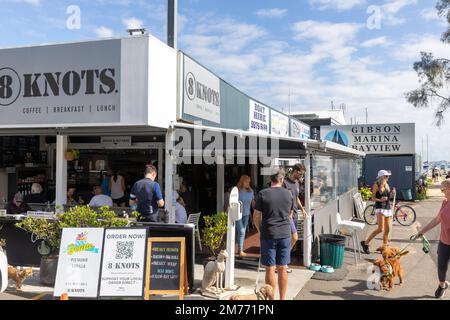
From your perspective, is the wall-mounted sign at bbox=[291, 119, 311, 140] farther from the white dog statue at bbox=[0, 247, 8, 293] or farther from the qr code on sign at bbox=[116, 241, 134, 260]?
the white dog statue at bbox=[0, 247, 8, 293]

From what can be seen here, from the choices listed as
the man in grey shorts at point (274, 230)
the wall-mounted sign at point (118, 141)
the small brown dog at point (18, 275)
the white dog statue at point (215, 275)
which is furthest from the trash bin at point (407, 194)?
the small brown dog at point (18, 275)

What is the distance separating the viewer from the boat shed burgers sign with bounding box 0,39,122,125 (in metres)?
7.36

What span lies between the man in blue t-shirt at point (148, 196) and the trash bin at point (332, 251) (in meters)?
2.98

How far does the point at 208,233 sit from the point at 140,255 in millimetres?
1811

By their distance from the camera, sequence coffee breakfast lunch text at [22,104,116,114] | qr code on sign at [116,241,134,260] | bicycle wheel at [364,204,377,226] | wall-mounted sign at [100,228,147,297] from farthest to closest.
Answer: bicycle wheel at [364,204,377,226] → coffee breakfast lunch text at [22,104,116,114] → qr code on sign at [116,241,134,260] → wall-mounted sign at [100,228,147,297]

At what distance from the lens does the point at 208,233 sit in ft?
22.5

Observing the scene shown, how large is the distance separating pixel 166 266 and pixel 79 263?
1.07 metres

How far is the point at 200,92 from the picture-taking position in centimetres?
952

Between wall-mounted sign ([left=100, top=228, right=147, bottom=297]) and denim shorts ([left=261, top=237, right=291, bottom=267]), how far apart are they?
1478 mm

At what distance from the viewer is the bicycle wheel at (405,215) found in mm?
12961

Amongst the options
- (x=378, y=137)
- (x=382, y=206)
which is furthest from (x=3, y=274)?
(x=378, y=137)

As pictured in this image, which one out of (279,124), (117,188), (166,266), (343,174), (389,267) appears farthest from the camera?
(279,124)

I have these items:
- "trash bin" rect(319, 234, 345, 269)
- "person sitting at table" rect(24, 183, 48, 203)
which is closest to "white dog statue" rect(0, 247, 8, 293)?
"person sitting at table" rect(24, 183, 48, 203)

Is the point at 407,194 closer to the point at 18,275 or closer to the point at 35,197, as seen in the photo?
the point at 35,197
